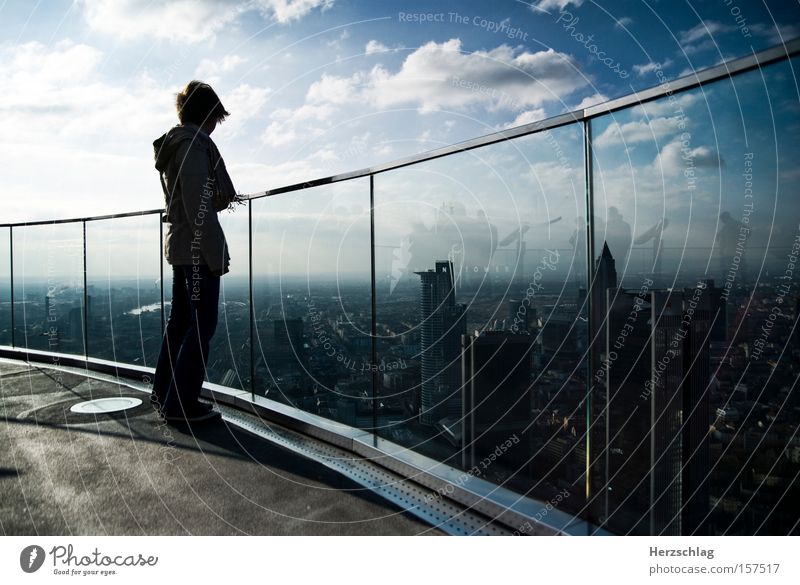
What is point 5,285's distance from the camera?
4.46 metres

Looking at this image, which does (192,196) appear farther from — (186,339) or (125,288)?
(125,288)

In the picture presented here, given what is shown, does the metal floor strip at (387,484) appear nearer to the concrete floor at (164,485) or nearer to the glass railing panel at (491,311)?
the concrete floor at (164,485)

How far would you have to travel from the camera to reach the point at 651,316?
140 centimetres

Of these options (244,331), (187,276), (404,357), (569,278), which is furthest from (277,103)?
(569,278)

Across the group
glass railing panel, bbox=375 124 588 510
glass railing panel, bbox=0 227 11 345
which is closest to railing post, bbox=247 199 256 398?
glass railing panel, bbox=375 124 588 510

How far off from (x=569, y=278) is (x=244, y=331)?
190 cm

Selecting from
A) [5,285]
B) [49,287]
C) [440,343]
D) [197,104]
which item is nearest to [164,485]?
[440,343]

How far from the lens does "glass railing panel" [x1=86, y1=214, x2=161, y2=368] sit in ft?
11.0

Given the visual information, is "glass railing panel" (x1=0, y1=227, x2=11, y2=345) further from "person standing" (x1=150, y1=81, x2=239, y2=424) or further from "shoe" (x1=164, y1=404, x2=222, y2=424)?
"shoe" (x1=164, y1=404, x2=222, y2=424)

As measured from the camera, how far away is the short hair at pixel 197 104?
2258 mm

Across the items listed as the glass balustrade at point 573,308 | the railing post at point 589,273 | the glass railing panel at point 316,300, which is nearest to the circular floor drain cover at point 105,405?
the glass balustrade at point 573,308

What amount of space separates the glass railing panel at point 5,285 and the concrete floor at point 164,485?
2.77 m

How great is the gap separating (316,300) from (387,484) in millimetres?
1392

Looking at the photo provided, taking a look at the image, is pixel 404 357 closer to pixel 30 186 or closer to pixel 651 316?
pixel 651 316
